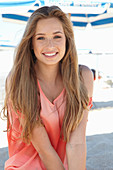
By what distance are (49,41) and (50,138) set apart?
2.37ft

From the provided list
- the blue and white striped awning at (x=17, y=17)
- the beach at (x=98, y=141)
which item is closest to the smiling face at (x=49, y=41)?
the beach at (x=98, y=141)

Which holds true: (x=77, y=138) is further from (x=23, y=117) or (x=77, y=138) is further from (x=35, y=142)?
(x=23, y=117)

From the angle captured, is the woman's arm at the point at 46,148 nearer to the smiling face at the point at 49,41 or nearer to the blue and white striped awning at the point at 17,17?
the smiling face at the point at 49,41

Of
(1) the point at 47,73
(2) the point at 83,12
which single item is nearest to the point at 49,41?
(1) the point at 47,73

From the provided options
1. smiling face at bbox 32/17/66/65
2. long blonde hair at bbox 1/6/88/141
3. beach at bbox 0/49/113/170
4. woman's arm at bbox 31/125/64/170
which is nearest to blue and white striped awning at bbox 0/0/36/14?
long blonde hair at bbox 1/6/88/141

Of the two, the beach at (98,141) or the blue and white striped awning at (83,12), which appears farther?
the blue and white striped awning at (83,12)

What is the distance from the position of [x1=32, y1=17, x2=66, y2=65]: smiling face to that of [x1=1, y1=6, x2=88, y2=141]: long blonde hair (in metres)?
0.04

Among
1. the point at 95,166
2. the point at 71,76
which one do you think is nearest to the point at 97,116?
the point at 95,166

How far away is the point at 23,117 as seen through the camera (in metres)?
1.57

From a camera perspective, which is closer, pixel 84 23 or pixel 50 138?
Result: pixel 50 138

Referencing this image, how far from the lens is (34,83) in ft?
5.36

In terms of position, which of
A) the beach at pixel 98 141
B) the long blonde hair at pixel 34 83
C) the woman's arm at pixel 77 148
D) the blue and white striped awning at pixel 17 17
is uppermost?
the blue and white striped awning at pixel 17 17

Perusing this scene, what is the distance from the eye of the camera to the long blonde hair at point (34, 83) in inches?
61.2

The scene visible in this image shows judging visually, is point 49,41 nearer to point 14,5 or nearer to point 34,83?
point 34,83
